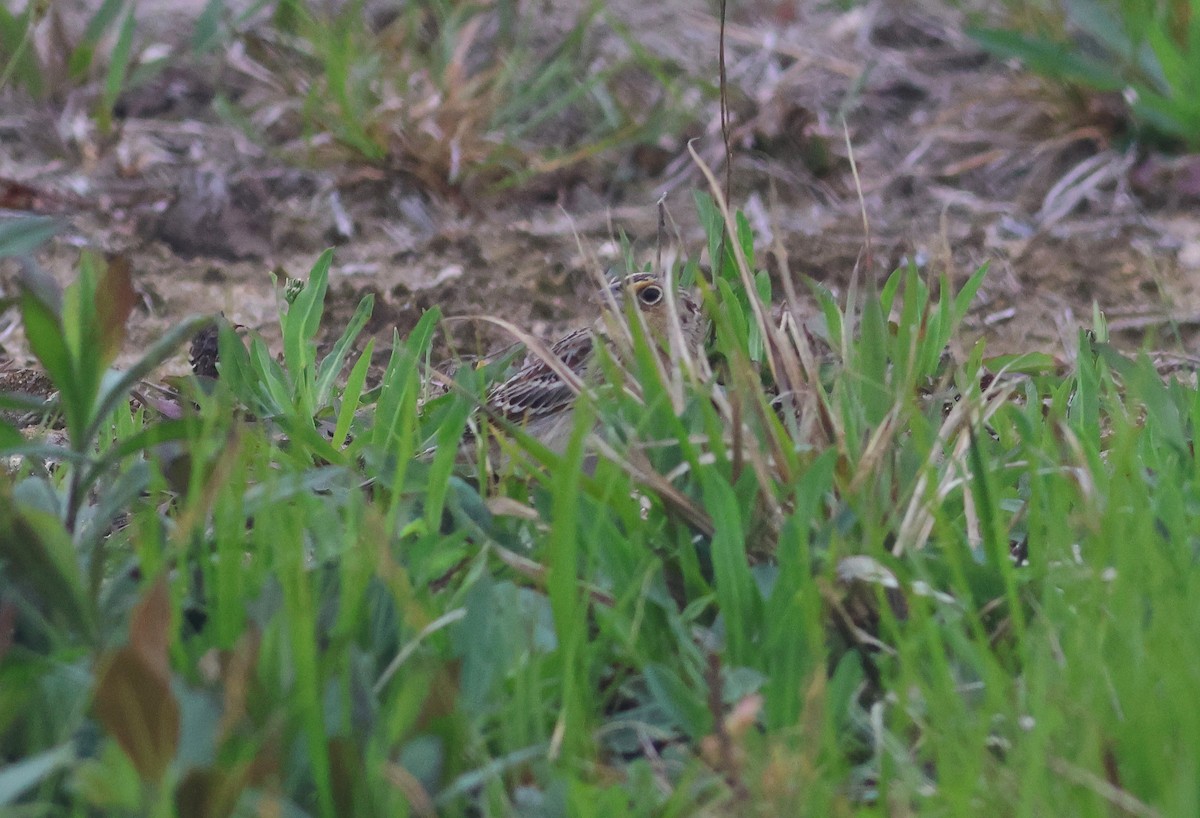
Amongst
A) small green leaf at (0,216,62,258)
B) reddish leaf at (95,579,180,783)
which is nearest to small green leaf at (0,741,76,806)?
reddish leaf at (95,579,180,783)

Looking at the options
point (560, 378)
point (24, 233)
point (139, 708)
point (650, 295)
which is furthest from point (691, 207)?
point (139, 708)

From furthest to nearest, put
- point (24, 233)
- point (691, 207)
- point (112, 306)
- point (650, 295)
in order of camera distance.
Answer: point (691, 207)
point (650, 295)
point (24, 233)
point (112, 306)

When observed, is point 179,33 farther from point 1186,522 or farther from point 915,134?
point 1186,522

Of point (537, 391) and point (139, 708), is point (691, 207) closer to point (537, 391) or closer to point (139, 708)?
point (537, 391)

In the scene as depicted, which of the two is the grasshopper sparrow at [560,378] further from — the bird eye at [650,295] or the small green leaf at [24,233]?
the small green leaf at [24,233]

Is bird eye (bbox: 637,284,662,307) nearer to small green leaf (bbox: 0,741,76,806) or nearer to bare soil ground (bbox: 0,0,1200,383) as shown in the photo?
bare soil ground (bbox: 0,0,1200,383)

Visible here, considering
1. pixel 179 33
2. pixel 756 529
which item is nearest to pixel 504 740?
pixel 756 529

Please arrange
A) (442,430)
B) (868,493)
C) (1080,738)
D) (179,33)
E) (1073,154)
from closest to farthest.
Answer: (1080,738) → (868,493) → (442,430) → (1073,154) → (179,33)
